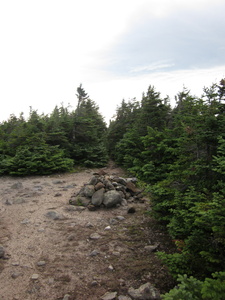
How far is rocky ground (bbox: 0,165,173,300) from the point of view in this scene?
4516mm

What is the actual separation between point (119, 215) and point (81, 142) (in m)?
13.7

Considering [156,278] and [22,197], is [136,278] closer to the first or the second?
[156,278]

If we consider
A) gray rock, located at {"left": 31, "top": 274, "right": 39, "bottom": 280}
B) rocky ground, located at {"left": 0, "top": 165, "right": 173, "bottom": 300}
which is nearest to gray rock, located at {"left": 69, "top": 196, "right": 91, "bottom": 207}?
rocky ground, located at {"left": 0, "top": 165, "right": 173, "bottom": 300}

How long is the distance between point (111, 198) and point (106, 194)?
43cm

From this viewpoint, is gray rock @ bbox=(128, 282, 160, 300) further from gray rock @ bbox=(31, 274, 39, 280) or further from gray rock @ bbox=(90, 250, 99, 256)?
gray rock @ bbox=(31, 274, 39, 280)

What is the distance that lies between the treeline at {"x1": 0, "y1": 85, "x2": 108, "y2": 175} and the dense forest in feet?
0.24

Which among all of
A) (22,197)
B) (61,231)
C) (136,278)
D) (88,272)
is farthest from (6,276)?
(22,197)

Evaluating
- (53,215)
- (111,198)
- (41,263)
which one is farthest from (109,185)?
(41,263)

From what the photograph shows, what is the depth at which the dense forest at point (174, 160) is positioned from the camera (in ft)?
12.8

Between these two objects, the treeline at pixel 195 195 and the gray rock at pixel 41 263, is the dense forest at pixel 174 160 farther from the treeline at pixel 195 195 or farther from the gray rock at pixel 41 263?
the gray rock at pixel 41 263

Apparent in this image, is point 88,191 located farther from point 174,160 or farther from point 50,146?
point 50,146

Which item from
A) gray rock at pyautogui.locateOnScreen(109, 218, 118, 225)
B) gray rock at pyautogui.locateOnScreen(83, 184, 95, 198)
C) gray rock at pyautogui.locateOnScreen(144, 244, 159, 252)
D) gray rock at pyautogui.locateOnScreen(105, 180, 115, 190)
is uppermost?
gray rock at pyautogui.locateOnScreen(105, 180, 115, 190)

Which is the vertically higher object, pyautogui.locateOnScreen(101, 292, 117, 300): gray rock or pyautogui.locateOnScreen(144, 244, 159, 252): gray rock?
pyautogui.locateOnScreen(101, 292, 117, 300): gray rock

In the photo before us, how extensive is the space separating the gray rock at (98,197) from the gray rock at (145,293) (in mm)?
5281
